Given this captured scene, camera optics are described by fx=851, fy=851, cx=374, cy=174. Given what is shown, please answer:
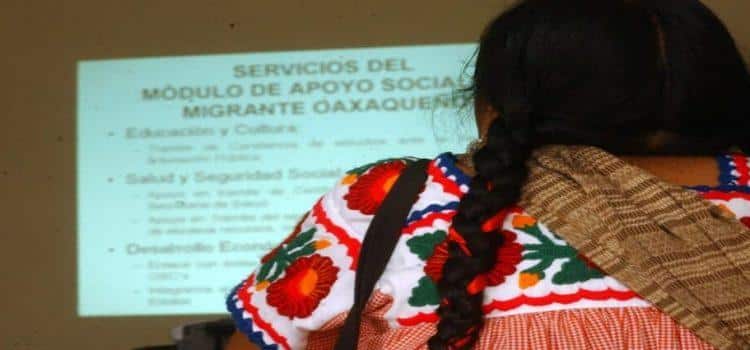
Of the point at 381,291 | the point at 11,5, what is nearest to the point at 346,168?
the point at 11,5

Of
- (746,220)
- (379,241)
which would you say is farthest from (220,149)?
(746,220)

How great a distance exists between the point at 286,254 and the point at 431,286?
17 cm

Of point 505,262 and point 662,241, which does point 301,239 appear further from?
point 662,241

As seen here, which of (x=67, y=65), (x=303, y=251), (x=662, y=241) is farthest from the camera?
(x=67, y=65)

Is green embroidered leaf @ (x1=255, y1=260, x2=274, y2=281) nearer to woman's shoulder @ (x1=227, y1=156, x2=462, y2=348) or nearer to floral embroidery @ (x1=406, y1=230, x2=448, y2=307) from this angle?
woman's shoulder @ (x1=227, y1=156, x2=462, y2=348)

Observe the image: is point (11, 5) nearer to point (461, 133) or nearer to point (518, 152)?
point (461, 133)

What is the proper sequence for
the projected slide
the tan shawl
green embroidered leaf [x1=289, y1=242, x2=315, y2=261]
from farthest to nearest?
the projected slide < green embroidered leaf [x1=289, y1=242, x2=315, y2=261] < the tan shawl

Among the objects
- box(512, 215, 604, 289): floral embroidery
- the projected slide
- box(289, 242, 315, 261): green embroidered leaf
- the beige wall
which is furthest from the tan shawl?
the beige wall

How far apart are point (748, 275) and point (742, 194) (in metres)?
0.09

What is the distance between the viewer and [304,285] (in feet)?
2.66

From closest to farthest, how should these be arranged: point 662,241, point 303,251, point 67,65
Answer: point 662,241, point 303,251, point 67,65

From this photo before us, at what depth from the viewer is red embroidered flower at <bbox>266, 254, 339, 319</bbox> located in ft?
2.64

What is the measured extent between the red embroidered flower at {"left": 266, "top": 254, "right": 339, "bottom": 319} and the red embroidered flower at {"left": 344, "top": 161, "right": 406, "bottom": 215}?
60 mm

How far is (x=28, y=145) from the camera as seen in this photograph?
2.31 metres
